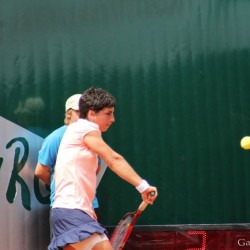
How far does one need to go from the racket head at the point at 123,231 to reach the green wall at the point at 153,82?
1.73 ft

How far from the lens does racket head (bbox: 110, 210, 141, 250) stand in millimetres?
3457

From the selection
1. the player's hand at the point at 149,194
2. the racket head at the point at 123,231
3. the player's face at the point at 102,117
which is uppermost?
the player's face at the point at 102,117

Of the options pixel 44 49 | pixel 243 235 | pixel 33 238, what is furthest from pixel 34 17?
pixel 243 235

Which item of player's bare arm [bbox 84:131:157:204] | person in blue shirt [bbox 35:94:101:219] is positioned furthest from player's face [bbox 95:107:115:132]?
person in blue shirt [bbox 35:94:101:219]

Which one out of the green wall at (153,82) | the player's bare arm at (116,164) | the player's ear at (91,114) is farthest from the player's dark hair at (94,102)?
the green wall at (153,82)

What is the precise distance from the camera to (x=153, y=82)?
4164 mm

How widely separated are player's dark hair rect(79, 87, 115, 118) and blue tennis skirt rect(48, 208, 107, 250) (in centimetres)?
56

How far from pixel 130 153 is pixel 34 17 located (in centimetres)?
115

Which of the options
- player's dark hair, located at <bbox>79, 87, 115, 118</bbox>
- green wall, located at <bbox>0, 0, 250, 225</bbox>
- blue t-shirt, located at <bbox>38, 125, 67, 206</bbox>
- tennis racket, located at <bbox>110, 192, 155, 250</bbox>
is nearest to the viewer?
player's dark hair, located at <bbox>79, 87, 115, 118</bbox>

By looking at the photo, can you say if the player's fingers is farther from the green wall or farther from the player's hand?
the green wall

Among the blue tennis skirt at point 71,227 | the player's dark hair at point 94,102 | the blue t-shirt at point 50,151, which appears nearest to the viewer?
the blue tennis skirt at point 71,227

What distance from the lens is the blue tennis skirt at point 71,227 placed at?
311 cm

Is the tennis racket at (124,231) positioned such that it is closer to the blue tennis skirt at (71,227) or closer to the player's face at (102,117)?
the blue tennis skirt at (71,227)

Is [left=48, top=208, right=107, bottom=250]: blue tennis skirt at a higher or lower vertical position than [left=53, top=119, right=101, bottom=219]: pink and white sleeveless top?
lower
